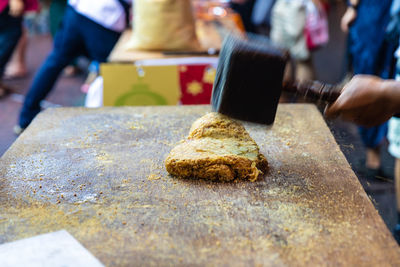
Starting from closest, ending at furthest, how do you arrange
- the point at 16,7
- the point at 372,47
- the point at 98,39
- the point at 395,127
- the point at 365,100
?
the point at 365,100 → the point at 395,127 → the point at 372,47 → the point at 98,39 → the point at 16,7

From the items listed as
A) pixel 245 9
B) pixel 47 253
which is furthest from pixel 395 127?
pixel 245 9

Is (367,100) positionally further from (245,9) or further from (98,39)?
(245,9)

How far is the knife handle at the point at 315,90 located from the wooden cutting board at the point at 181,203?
0.25 meters

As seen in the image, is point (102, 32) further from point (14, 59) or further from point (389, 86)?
point (14, 59)

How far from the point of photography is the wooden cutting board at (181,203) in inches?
40.9

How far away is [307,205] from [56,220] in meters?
0.73

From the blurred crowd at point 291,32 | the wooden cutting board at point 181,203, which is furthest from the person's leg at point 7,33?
the wooden cutting board at point 181,203

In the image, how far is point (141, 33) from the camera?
283 centimetres

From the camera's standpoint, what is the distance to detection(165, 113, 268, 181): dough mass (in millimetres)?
1366

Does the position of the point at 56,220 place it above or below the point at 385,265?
below

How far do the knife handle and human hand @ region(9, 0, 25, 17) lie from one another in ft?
10.2

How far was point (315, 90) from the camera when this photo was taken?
137 cm

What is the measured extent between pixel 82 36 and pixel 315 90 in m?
2.12

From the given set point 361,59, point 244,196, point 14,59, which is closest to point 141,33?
point 361,59
